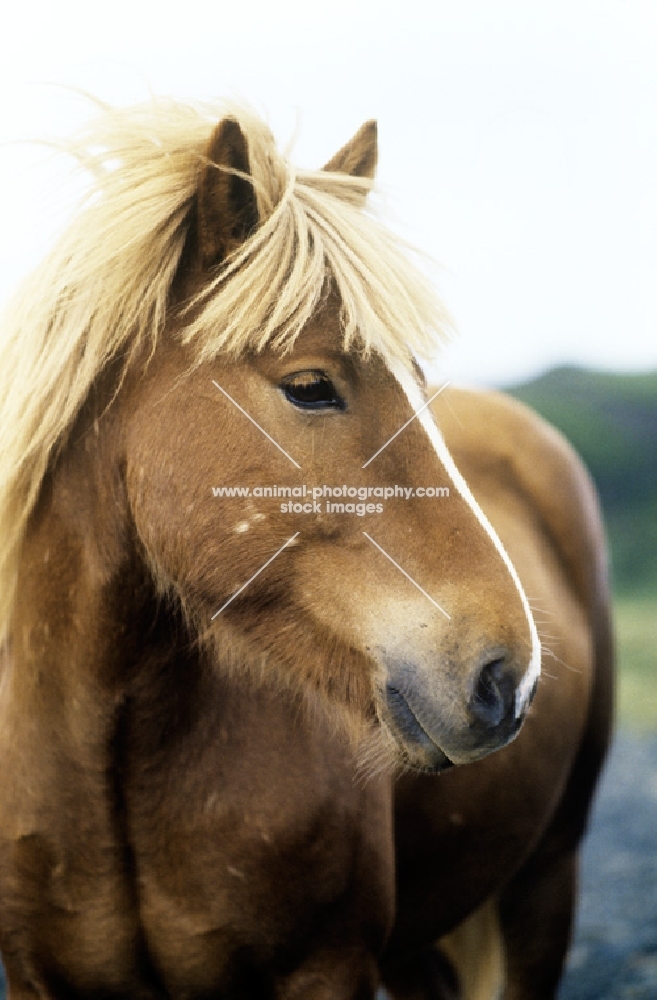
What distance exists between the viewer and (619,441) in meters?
12.1

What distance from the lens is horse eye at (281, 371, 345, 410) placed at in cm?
180

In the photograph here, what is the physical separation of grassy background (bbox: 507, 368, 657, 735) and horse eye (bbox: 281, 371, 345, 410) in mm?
8855

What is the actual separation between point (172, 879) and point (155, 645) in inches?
19.4

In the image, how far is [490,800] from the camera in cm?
280

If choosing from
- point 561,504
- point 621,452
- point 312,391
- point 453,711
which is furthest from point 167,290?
point 621,452

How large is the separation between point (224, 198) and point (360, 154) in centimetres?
52

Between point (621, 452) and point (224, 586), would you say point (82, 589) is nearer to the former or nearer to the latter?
point (224, 586)

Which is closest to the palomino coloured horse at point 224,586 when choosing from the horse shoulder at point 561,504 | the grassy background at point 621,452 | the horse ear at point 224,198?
the horse ear at point 224,198

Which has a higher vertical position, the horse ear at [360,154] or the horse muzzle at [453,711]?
the horse ear at [360,154]

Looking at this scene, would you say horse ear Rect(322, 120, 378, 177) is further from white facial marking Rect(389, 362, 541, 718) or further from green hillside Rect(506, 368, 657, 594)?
green hillside Rect(506, 368, 657, 594)

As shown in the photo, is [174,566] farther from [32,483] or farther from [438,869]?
[438,869]

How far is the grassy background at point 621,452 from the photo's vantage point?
36.9 ft

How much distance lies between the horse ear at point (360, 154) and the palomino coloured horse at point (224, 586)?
0.04ft

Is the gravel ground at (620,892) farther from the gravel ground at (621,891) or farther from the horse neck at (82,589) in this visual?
the horse neck at (82,589)
